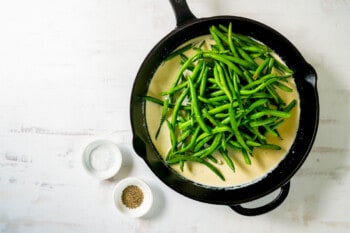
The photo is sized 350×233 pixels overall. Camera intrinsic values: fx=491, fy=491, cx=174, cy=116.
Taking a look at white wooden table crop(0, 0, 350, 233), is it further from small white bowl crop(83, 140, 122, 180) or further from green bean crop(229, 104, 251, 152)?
green bean crop(229, 104, 251, 152)

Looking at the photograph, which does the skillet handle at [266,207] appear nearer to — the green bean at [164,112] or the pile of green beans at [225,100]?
the pile of green beans at [225,100]

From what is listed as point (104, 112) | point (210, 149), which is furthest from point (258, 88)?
point (104, 112)

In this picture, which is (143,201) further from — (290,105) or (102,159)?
(290,105)

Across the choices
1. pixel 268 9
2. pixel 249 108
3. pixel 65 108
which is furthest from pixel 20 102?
pixel 268 9

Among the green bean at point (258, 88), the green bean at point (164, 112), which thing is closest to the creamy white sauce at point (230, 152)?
the green bean at point (164, 112)

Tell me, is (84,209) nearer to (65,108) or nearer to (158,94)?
(65,108)
